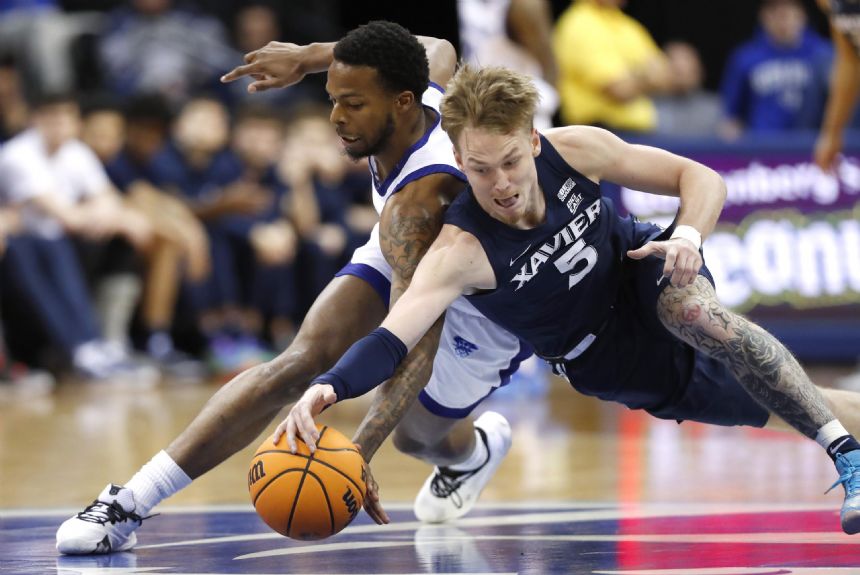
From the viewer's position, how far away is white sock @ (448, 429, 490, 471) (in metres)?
5.59

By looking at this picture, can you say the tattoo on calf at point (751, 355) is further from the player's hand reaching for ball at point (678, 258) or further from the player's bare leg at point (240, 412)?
the player's bare leg at point (240, 412)

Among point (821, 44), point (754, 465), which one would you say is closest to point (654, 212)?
point (821, 44)

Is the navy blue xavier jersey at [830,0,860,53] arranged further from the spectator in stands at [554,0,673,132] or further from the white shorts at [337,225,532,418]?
the white shorts at [337,225,532,418]

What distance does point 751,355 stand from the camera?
4414 millimetres

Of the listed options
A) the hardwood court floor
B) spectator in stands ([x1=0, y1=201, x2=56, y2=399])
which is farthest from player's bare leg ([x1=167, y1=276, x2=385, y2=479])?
spectator in stands ([x1=0, y1=201, x2=56, y2=399])

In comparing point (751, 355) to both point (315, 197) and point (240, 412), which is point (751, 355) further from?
point (315, 197)

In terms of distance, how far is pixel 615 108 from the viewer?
→ 1140 cm

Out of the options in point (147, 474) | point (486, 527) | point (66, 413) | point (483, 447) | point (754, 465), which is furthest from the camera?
point (66, 413)

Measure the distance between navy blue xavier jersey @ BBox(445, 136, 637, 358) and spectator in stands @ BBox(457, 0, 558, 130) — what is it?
4.70 m

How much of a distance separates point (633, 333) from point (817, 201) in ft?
22.4

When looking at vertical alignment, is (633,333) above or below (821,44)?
above

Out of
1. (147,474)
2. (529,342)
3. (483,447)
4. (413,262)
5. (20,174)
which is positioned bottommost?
(20,174)

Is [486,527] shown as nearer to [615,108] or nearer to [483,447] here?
[483,447]

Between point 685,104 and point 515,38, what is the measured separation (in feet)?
16.6
